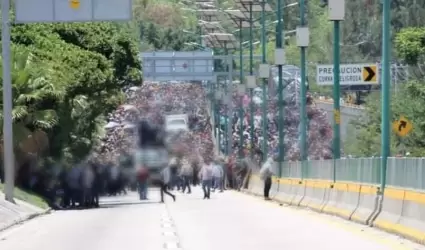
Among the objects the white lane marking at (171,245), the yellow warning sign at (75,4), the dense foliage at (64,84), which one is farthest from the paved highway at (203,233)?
the dense foliage at (64,84)

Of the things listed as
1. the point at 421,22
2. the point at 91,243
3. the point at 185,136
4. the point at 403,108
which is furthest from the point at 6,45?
the point at 185,136

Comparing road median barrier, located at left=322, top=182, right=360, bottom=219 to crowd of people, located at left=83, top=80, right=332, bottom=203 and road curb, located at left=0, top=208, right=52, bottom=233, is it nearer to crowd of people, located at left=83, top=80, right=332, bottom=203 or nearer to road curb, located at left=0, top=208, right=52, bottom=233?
road curb, located at left=0, top=208, right=52, bottom=233

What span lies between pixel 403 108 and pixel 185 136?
26394 millimetres

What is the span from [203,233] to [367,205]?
403 centimetres

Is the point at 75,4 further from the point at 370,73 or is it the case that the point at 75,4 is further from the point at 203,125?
the point at 203,125

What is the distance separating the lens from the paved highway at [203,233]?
1998 cm

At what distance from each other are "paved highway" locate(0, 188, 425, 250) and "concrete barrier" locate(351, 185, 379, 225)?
0.94 feet

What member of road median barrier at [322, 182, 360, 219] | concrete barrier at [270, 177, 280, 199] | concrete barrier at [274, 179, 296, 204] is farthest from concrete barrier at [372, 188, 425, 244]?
Answer: concrete barrier at [270, 177, 280, 199]

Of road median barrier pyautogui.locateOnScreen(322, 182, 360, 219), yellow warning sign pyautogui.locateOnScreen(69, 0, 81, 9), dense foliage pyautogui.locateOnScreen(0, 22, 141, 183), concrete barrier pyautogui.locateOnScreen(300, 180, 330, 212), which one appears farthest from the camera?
dense foliage pyautogui.locateOnScreen(0, 22, 141, 183)

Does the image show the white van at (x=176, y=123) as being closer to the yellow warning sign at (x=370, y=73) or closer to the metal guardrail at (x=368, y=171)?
the metal guardrail at (x=368, y=171)

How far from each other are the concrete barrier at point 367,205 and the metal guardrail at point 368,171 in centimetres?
37

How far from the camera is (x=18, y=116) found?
131ft

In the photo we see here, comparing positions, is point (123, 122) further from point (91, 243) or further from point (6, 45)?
point (91, 243)

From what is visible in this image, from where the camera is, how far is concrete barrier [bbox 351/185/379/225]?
24.2 meters
